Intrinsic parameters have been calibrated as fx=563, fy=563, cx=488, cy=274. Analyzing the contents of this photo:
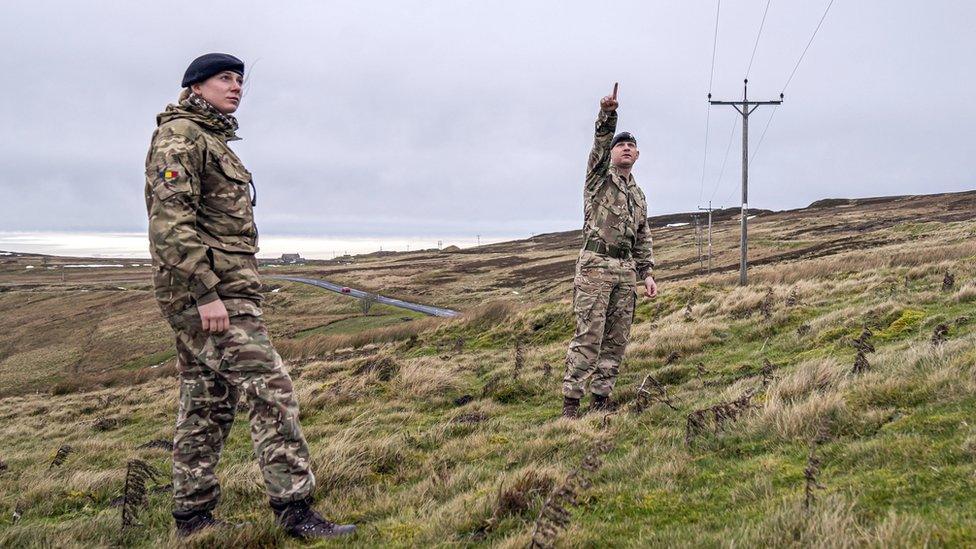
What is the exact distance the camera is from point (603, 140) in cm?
535

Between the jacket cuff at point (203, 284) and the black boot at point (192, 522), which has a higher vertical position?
the jacket cuff at point (203, 284)

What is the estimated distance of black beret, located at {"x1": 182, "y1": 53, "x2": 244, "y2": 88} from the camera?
3.15 m

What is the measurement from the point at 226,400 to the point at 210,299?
2.25ft

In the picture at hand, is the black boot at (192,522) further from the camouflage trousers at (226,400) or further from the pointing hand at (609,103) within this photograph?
the pointing hand at (609,103)

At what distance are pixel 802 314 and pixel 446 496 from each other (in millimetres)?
7990

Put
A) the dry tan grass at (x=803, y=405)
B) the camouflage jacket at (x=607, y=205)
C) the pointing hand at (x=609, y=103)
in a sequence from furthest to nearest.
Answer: the camouflage jacket at (x=607, y=205)
the pointing hand at (x=609, y=103)
the dry tan grass at (x=803, y=405)

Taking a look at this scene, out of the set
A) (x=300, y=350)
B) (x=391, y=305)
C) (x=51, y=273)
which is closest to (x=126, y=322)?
(x=391, y=305)

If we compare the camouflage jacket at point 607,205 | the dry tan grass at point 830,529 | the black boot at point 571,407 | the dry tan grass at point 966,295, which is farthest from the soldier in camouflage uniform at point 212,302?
the dry tan grass at point 966,295

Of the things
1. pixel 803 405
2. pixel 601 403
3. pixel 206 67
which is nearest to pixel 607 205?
pixel 601 403

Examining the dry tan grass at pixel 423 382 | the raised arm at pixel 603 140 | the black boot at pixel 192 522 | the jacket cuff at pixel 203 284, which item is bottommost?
the dry tan grass at pixel 423 382

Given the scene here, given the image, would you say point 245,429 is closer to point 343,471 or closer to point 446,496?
point 343,471

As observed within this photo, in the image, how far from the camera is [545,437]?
15.3 ft

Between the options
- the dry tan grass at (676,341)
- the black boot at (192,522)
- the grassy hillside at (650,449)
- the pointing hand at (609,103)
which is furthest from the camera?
the dry tan grass at (676,341)

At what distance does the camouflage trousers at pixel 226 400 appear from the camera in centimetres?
304
